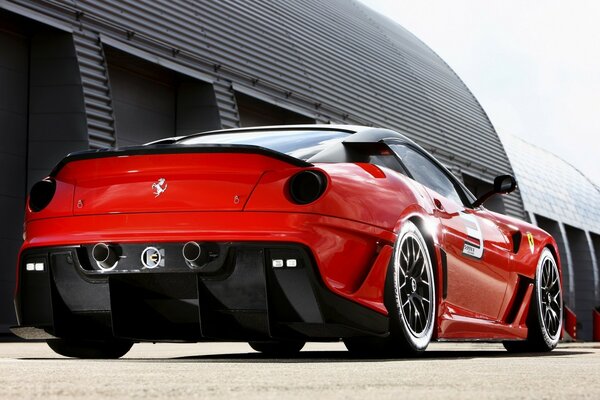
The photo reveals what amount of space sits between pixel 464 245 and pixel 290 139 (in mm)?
1279

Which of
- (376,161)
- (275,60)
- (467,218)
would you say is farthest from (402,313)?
(275,60)

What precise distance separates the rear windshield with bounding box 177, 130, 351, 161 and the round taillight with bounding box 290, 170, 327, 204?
0.28 m

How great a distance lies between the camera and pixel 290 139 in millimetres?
5797

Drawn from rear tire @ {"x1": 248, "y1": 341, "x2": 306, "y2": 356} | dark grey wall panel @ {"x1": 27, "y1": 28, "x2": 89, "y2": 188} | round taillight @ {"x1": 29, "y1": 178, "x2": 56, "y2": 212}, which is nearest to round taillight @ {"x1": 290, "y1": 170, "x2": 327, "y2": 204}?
round taillight @ {"x1": 29, "y1": 178, "x2": 56, "y2": 212}

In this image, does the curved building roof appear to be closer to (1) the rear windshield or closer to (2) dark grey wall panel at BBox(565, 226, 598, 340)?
(2) dark grey wall panel at BBox(565, 226, 598, 340)

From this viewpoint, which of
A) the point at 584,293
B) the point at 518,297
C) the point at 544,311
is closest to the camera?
the point at 518,297

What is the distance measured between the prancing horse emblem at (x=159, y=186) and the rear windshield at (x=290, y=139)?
68 centimetres

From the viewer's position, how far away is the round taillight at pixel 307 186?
503 cm

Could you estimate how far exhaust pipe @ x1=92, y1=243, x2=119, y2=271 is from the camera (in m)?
5.08

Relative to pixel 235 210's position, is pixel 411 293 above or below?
below

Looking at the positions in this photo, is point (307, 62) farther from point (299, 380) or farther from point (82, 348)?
point (299, 380)

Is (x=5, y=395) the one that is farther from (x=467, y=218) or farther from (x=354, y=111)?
(x=354, y=111)

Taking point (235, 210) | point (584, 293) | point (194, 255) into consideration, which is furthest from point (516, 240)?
point (584, 293)

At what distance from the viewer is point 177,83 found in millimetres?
18781
